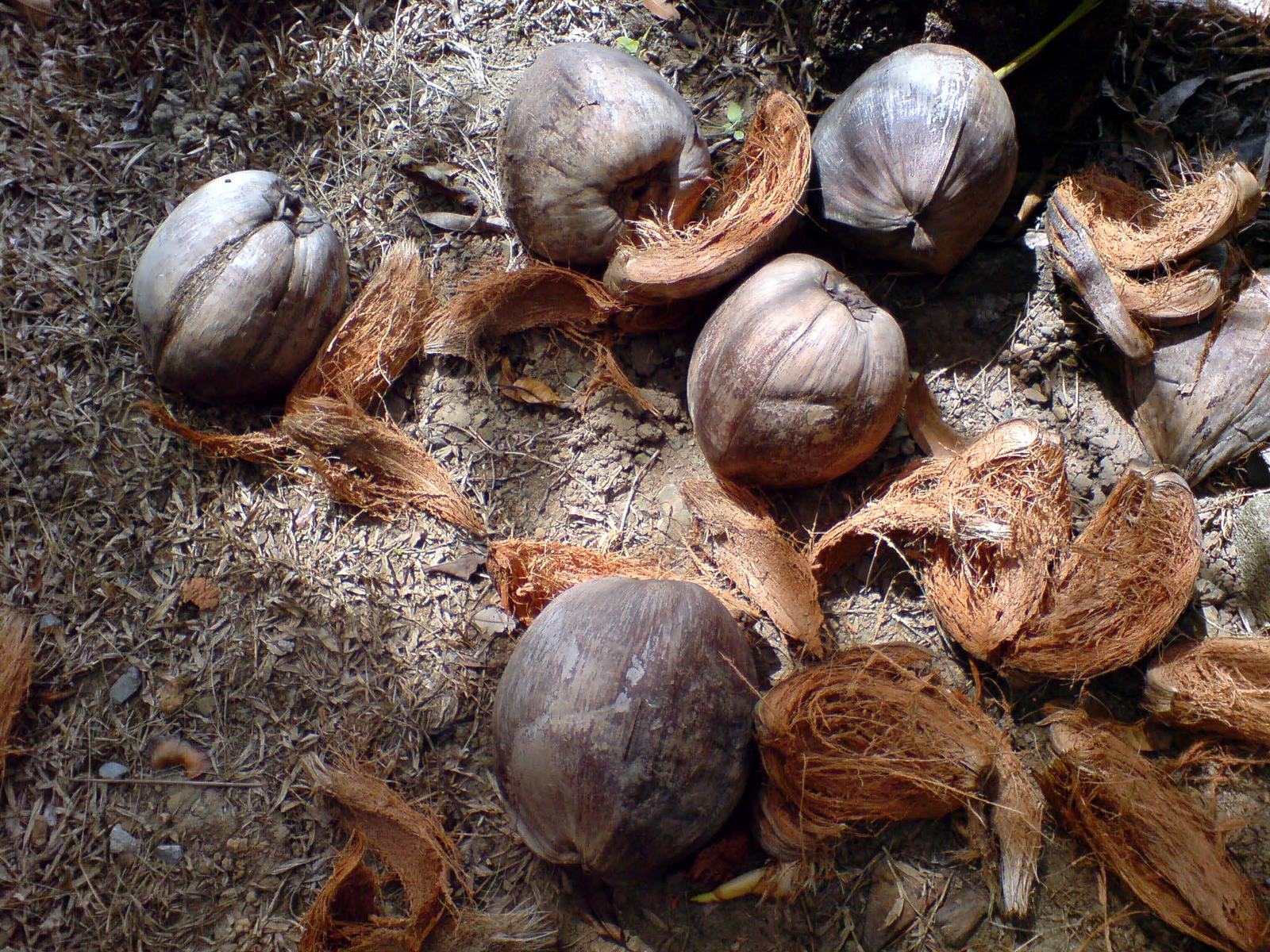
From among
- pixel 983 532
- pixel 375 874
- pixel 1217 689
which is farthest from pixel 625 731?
pixel 1217 689

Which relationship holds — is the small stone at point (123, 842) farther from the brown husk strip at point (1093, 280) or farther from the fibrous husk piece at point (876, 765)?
the brown husk strip at point (1093, 280)

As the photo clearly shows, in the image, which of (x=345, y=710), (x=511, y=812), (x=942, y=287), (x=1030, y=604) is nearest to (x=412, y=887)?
(x=511, y=812)

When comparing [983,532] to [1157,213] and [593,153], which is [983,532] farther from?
[593,153]

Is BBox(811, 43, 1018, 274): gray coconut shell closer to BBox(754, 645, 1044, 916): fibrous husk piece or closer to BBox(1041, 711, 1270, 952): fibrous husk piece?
BBox(754, 645, 1044, 916): fibrous husk piece

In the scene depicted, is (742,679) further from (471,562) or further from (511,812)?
(471,562)

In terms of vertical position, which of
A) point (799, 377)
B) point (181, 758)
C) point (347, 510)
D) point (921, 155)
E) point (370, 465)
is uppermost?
point (921, 155)

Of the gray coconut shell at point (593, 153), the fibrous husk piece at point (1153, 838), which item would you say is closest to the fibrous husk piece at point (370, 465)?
the gray coconut shell at point (593, 153)

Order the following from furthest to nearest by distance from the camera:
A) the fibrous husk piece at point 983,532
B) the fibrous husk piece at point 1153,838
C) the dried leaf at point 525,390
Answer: the dried leaf at point 525,390, the fibrous husk piece at point 983,532, the fibrous husk piece at point 1153,838
